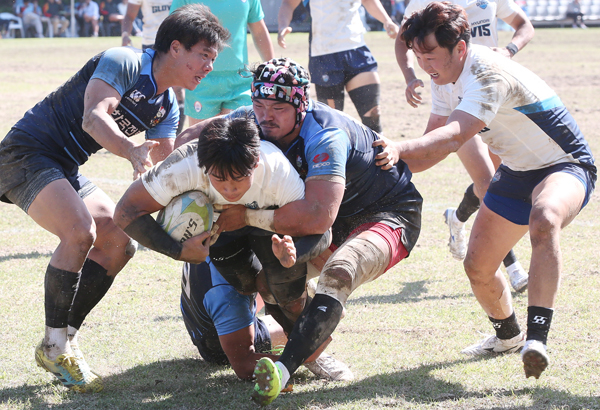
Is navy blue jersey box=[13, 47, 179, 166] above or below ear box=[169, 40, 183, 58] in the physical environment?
below

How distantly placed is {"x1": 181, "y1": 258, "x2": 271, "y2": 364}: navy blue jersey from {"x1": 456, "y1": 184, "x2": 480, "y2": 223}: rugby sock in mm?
2324

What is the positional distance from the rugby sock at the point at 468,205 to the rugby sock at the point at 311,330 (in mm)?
2639

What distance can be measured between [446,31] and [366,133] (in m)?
0.71

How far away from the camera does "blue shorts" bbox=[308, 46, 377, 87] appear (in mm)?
7609

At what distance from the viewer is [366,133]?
4.05 m

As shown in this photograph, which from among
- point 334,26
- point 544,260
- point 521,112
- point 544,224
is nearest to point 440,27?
point 521,112

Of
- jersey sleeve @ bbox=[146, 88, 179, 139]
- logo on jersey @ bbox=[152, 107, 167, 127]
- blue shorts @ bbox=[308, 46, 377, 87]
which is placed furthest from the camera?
blue shorts @ bbox=[308, 46, 377, 87]

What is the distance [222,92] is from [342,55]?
1.56 meters

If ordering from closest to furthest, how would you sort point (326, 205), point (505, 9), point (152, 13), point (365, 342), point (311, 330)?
1. point (311, 330)
2. point (326, 205)
3. point (365, 342)
4. point (505, 9)
5. point (152, 13)

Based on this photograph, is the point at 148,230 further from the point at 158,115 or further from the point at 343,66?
the point at 343,66

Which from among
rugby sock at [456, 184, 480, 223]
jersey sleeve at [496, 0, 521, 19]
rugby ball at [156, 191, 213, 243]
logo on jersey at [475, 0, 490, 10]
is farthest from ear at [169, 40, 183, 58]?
jersey sleeve at [496, 0, 521, 19]

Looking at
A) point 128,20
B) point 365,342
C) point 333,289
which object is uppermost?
point 128,20

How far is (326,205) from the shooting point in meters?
3.54

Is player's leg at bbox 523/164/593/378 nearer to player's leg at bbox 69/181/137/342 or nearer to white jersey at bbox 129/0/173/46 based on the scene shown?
player's leg at bbox 69/181/137/342
